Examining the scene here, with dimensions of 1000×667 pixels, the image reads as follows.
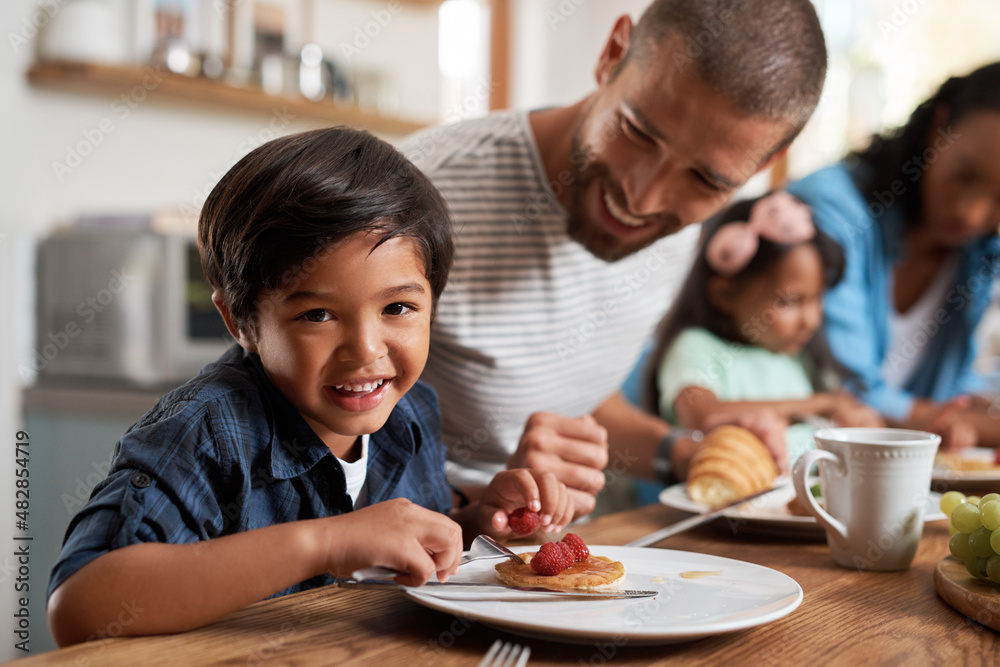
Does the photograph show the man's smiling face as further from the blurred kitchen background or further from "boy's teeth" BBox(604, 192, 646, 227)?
the blurred kitchen background

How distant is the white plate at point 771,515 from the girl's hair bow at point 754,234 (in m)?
0.97

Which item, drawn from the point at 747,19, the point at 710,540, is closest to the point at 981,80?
the point at 747,19

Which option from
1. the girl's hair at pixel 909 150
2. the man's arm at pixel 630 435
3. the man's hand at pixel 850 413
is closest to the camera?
the man's arm at pixel 630 435

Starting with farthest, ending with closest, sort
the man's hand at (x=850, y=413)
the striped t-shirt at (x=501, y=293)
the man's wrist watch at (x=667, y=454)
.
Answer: the man's hand at (x=850, y=413) < the man's wrist watch at (x=667, y=454) < the striped t-shirt at (x=501, y=293)

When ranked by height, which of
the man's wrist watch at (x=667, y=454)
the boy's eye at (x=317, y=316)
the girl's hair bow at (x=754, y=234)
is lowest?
the man's wrist watch at (x=667, y=454)

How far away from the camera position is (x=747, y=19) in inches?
47.6

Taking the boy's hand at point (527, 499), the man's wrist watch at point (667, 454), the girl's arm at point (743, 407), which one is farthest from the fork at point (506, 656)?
the girl's arm at point (743, 407)

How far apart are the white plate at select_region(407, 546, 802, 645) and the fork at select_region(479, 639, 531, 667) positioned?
0.05 ft

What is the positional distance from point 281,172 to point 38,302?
197 centimetres

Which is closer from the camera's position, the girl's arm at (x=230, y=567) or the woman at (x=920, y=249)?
the girl's arm at (x=230, y=567)

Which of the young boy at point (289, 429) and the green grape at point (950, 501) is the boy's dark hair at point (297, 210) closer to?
the young boy at point (289, 429)

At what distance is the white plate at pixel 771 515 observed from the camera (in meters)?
1.09

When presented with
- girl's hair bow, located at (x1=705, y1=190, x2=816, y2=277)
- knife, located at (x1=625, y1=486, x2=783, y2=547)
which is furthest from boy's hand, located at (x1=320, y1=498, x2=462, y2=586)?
girl's hair bow, located at (x1=705, y1=190, x2=816, y2=277)

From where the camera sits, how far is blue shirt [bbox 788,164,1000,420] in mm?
2322
